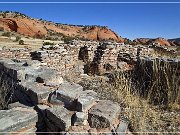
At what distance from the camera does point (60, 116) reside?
3.86 m

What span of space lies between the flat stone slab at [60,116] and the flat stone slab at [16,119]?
0.23 meters

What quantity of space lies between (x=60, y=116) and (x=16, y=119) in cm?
61

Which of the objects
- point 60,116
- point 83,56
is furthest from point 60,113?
point 83,56

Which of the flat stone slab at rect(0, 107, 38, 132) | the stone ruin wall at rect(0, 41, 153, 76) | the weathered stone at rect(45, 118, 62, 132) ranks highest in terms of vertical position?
the stone ruin wall at rect(0, 41, 153, 76)

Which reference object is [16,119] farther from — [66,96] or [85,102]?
[85,102]

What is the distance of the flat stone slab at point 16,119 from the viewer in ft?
12.0

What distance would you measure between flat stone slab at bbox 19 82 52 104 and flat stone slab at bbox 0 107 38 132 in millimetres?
331

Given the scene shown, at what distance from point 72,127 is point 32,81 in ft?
6.98

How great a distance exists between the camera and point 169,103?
18.8 ft

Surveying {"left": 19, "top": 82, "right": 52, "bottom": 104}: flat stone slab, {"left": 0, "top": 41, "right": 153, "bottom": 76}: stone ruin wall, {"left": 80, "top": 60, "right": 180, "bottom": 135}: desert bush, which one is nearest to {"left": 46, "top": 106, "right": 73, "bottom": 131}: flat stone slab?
{"left": 19, "top": 82, "right": 52, "bottom": 104}: flat stone slab

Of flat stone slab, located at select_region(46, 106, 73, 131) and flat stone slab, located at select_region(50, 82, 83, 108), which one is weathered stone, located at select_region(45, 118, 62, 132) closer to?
flat stone slab, located at select_region(46, 106, 73, 131)

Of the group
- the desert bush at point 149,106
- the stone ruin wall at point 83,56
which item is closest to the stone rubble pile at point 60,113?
the desert bush at point 149,106

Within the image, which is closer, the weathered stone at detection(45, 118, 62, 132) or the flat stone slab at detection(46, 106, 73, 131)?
the flat stone slab at detection(46, 106, 73, 131)

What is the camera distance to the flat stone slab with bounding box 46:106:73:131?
12.2ft
